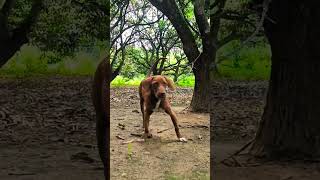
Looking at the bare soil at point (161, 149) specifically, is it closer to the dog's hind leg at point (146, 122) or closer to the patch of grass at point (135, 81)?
the dog's hind leg at point (146, 122)

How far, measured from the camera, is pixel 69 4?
6.35m

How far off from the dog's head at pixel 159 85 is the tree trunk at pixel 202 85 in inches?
62.7

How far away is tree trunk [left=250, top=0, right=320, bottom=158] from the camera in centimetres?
388

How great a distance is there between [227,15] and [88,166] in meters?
3.68

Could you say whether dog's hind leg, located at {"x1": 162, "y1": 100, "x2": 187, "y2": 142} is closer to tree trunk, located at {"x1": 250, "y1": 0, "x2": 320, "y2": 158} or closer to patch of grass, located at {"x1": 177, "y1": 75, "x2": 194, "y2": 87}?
tree trunk, located at {"x1": 250, "y1": 0, "x2": 320, "y2": 158}

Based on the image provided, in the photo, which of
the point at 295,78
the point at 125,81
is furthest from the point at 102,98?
the point at 125,81

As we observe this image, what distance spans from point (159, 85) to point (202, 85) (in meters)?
1.83

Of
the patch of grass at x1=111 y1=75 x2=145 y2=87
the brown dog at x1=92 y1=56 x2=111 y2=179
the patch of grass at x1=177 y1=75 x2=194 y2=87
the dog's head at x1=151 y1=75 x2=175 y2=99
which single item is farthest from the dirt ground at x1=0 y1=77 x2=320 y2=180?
the brown dog at x1=92 y1=56 x2=111 y2=179

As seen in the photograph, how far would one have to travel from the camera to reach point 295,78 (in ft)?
13.1

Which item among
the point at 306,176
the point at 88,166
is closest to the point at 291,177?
the point at 306,176

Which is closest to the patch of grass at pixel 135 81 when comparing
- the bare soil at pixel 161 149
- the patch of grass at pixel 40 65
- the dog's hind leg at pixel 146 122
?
the bare soil at pixel 161 149

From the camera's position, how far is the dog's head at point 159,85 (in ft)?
18.2

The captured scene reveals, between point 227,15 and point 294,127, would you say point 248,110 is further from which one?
point 294,127

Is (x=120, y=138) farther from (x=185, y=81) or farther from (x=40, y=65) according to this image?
(x=185, y=81)
